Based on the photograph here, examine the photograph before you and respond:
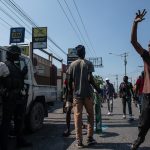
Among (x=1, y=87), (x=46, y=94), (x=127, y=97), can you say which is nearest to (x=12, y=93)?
(x=1, y=87)

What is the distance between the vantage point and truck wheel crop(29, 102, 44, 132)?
396 inches

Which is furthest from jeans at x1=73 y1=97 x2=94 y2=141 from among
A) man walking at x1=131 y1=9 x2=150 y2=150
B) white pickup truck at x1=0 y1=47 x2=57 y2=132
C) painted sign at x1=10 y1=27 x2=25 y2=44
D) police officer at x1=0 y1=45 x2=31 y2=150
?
painted sign at x1=10 y1=27 x2=25 y2=44

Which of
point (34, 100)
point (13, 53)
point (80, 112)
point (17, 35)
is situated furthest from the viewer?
point (17, 35)

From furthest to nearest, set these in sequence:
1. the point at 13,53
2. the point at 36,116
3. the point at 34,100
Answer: the point at 36,116 < the point at 34,100 < the point at 13,53

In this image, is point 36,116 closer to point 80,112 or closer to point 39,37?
point 80,112

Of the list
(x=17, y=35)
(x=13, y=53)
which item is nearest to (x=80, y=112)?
(x=13, y=53)

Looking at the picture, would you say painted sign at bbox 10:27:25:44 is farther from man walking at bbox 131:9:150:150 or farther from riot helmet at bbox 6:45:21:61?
man walking at bbox 131:9:150:150

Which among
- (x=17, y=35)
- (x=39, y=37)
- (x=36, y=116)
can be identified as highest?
(x=39, y=37)

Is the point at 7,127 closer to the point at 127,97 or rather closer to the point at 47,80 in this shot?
the point at 127,97

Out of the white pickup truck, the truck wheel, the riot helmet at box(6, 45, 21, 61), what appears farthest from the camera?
the truck wheel

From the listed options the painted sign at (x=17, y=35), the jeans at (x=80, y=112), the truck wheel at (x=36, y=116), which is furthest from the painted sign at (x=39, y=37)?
the jeans at (x=80, y=112)

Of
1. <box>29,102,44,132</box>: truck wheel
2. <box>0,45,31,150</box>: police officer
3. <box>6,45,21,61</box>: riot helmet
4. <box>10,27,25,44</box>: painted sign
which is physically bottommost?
<box>29,102,44,132</box>: truck wheel

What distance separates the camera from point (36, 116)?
34.1 ft

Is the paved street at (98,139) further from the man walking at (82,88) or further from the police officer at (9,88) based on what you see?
the police officer at (9,88)
